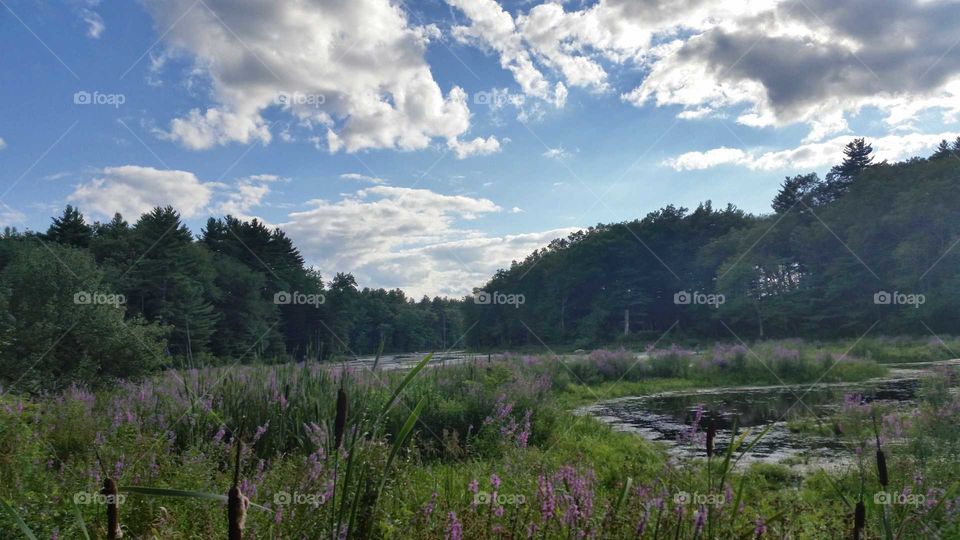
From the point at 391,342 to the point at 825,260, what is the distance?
63.6 meters

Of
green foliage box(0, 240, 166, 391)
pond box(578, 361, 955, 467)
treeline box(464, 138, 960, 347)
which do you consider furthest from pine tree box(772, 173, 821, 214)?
green foliage box(0, 240, 166, 391)

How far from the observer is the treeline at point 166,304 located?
14.5 m

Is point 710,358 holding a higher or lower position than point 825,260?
lower

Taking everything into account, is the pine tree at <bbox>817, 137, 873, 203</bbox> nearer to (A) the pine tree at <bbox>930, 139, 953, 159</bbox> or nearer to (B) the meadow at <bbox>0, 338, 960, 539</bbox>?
(A) the pine tree at <bbox>930, 139, 953, 159</bbox>

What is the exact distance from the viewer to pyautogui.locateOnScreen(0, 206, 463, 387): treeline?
14477 mm

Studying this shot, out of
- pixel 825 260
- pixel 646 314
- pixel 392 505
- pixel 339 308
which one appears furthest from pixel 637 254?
pixel 392 505

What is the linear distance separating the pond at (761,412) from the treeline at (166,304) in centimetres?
565

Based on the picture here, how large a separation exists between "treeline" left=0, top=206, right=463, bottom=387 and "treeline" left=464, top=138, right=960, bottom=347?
1088 cm

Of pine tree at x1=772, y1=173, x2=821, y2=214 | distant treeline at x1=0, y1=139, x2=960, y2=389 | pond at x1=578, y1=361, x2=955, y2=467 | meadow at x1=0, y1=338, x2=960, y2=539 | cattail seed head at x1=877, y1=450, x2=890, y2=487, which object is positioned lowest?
pond at x1=578, y1=361, x2=955, y2=467

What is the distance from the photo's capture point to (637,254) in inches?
2482

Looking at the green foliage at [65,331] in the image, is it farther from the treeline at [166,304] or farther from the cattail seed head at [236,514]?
the cattail seed head at [236,514]

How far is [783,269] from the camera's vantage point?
50656mm

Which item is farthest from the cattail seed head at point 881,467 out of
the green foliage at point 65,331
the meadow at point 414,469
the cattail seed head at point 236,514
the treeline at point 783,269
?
the treeline at point 783,269

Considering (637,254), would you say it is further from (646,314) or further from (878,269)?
(878,269)
